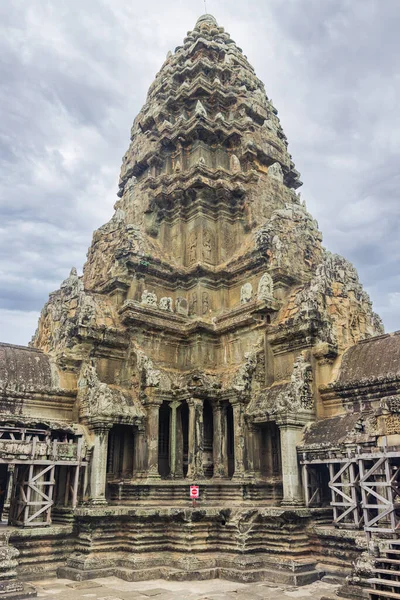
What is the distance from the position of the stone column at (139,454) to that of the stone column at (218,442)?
2.41 m

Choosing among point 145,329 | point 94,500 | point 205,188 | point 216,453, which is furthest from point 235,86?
point 94,500

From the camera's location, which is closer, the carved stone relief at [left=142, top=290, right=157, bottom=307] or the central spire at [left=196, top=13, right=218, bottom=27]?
the carved stone relief at [left=142, top=290, right=157, bottom=307]

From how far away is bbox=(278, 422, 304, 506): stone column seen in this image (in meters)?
14.7

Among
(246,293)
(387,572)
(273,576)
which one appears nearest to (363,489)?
(387,572)

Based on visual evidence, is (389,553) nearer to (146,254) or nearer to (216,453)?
(216,453)

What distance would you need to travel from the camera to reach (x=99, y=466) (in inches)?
600

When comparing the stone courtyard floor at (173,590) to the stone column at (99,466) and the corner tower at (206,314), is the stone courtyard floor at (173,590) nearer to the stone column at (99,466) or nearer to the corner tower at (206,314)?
the stone column at (99,466)

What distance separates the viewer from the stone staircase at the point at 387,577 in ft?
30.3

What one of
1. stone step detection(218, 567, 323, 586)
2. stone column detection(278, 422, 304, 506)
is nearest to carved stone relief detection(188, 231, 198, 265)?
stone column detection(278, 422, 304, 506)

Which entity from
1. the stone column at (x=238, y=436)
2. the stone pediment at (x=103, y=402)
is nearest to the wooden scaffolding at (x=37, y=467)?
the stone pediment at (x=103, y=402)

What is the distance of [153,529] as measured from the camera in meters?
14.7

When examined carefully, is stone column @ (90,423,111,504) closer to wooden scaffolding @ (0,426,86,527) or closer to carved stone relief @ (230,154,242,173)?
wooden scaffolding @ (0,426,86,527)

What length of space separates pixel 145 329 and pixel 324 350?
21.3 feet

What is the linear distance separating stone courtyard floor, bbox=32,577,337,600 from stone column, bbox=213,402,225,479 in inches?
162
